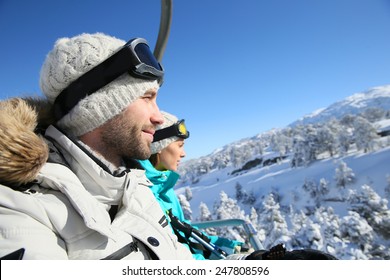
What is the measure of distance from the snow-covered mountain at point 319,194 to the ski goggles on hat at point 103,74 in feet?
57.6

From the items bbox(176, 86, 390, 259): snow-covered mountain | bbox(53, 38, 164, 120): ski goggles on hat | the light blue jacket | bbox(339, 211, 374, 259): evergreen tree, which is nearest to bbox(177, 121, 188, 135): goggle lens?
the light blue jacket

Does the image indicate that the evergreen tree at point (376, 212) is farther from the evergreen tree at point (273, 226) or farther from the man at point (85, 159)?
the man at point (85, 159)

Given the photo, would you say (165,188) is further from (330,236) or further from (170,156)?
(330,236)

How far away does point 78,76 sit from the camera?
1.65m

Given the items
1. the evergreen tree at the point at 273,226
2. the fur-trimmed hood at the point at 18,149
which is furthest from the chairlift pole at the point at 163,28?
the evergreen tree at the point at 273,226

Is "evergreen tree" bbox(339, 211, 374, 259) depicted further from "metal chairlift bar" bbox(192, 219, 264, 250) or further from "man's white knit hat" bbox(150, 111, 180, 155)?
"man's white knit hat" bbox(150, 111, 180, 155)

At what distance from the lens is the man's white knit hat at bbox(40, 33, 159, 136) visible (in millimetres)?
1634

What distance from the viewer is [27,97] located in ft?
5.72

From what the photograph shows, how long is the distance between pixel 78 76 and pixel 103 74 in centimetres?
15

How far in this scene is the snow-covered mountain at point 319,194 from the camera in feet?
77.0

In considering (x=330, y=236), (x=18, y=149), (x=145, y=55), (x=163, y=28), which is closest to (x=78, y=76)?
(x=145, y=55)

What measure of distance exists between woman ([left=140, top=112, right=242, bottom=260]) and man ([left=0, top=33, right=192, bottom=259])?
825 millimetres

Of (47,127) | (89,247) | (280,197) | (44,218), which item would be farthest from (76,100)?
(280,197)

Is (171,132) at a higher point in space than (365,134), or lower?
higher
